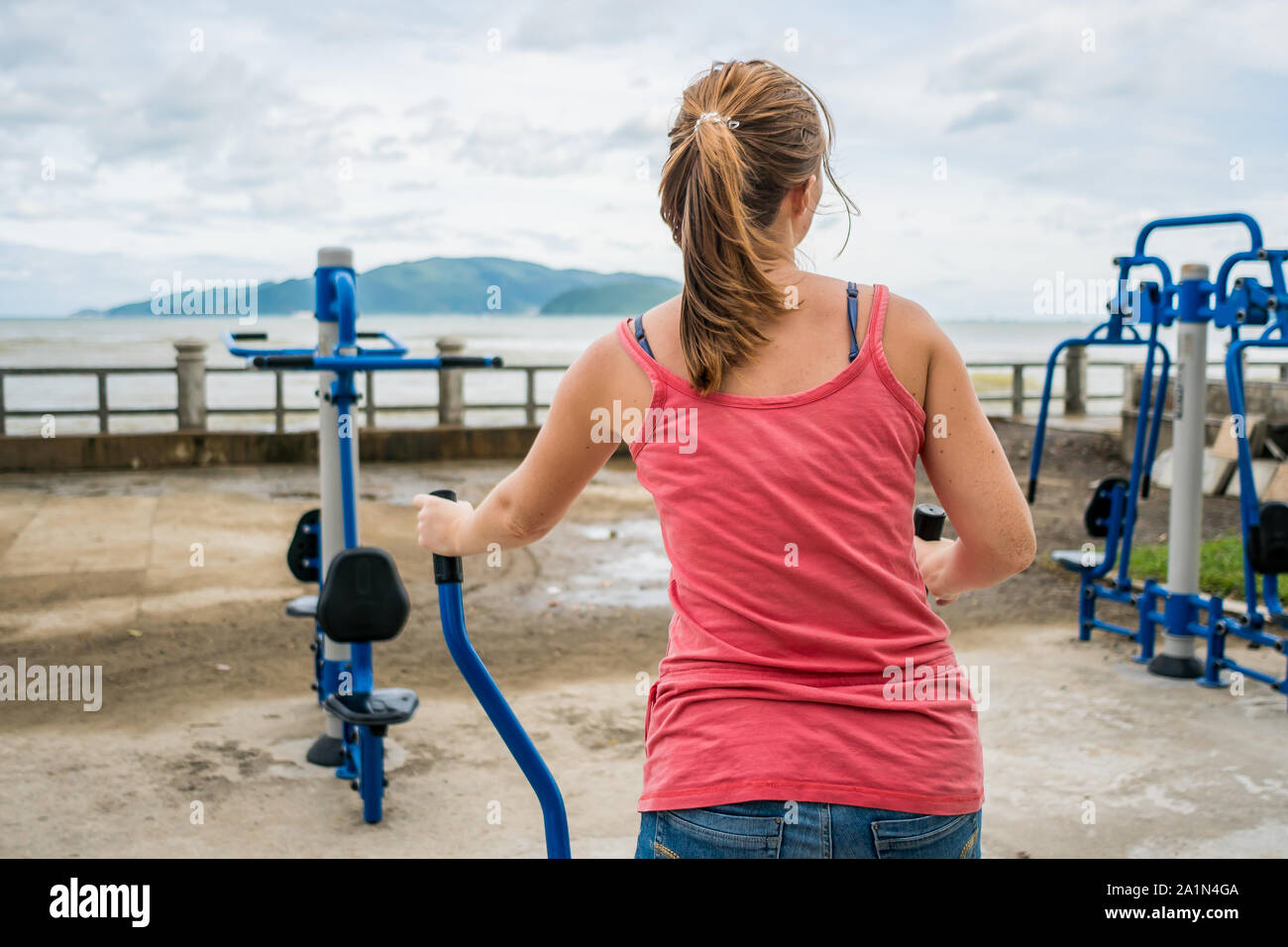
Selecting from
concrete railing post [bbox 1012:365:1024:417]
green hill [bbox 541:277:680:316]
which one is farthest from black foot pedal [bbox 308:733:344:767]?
green hill [bbox 541:277:680:316]

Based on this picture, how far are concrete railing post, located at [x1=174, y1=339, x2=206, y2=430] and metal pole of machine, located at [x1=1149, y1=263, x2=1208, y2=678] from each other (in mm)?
9697

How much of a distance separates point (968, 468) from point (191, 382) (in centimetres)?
1199

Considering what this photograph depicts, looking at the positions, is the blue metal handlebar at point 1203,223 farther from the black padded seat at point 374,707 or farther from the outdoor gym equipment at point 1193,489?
the black padded seat at point 374,707

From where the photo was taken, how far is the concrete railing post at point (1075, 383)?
15.9 metres

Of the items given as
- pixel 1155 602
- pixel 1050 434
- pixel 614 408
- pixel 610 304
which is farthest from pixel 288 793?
pixel 610 304

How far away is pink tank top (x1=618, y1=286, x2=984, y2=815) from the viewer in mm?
1198

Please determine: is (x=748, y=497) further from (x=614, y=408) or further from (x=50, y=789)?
(x=50, y=789)

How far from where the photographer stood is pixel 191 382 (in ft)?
39.9

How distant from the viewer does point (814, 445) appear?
1.23 metres

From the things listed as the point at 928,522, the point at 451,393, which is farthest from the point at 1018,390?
the point at 928,522

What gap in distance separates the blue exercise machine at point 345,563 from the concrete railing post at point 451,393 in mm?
8409

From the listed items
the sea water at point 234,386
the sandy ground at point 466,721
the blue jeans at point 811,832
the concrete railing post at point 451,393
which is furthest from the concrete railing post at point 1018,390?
the blue jeans at point 811,832

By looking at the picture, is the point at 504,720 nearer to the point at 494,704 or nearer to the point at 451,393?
the point at 494,704

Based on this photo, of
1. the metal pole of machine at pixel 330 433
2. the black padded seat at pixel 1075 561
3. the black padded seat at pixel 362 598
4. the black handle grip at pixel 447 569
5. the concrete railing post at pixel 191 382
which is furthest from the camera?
the concrete railing post at pixel 191 382
